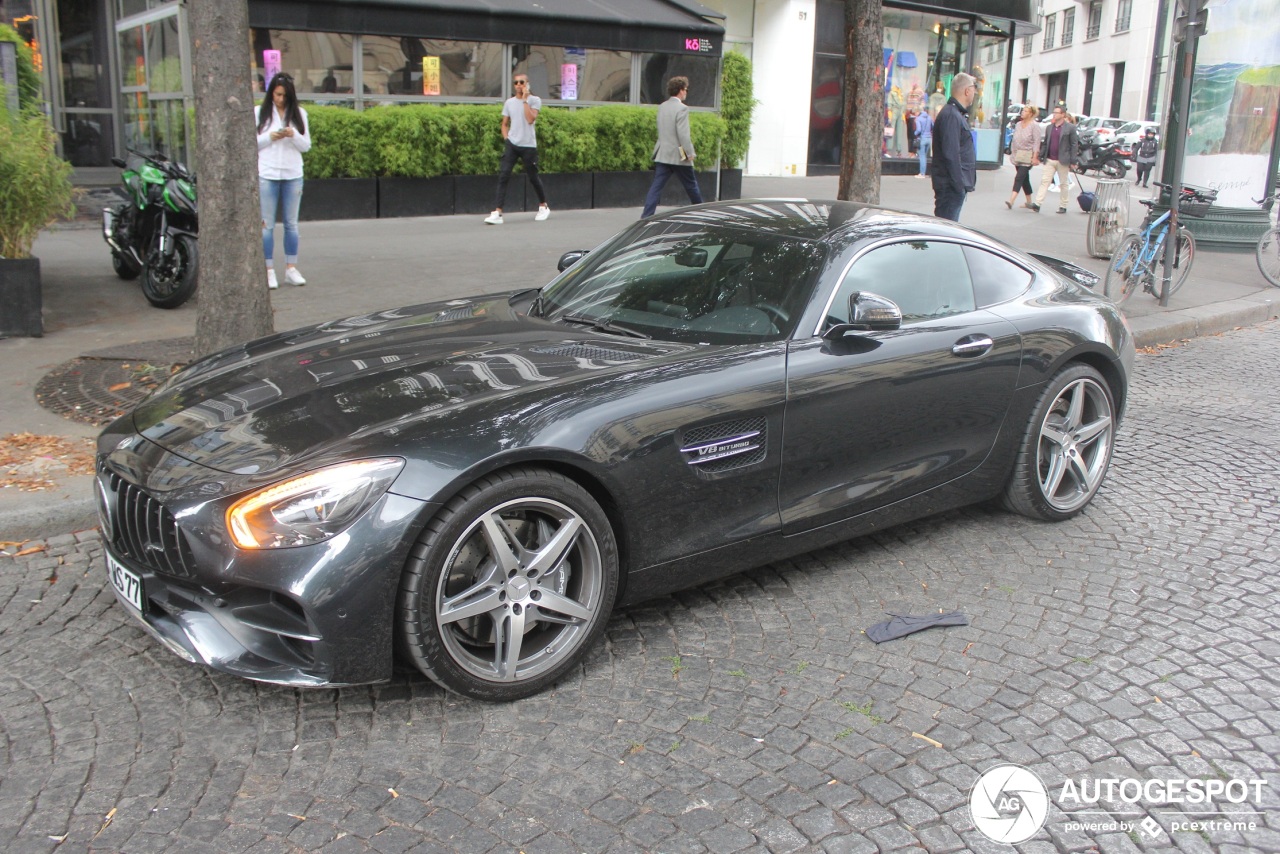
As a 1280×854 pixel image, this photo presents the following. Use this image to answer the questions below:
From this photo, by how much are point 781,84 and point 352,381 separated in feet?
71.7

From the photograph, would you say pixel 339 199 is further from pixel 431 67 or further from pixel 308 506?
pixel 308 506

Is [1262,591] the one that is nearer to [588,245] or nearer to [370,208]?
[588,245]

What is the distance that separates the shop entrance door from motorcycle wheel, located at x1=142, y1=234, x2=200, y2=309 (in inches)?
187

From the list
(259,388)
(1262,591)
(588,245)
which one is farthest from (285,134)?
(1262,591)

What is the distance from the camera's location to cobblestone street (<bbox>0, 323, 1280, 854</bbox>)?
2928 millimetres

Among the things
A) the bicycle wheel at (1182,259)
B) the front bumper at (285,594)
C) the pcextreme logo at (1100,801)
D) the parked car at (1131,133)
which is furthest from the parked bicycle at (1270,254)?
the parked car at (1131,133)

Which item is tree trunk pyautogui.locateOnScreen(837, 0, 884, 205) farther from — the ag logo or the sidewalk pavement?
the ag logo

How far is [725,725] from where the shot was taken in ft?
11.2

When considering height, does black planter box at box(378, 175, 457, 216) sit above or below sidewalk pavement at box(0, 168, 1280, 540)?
above

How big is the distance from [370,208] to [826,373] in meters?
11.2

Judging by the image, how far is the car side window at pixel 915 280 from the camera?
4.55 metres

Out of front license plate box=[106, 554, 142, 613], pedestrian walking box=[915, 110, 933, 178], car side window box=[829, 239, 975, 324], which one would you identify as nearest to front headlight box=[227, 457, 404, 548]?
front license plate box=[106, 554, 142, 613]

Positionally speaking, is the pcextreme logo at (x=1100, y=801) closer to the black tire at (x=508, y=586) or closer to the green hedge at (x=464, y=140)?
the black tire at (x=508, y=586)

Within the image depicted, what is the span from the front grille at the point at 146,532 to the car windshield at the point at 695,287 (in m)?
1.79
